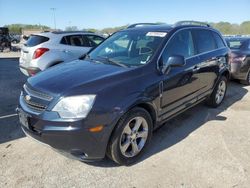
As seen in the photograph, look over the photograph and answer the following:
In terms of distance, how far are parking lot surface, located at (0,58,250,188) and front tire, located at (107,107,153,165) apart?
0.15m

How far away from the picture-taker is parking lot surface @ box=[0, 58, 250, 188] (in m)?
2.97

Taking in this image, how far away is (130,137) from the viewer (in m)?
3.29

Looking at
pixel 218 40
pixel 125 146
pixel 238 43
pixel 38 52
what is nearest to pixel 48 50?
pixel 38 52

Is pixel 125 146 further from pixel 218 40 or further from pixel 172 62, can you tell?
pixel 218 40

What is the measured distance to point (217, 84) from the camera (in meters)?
5.45

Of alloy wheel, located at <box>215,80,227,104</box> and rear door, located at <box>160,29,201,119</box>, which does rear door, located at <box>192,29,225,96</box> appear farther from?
alloy wheel, located at <box>215,80,227,104</box>

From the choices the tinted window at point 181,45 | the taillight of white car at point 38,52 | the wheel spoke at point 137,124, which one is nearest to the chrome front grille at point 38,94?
the wheel spoke at point 137,124

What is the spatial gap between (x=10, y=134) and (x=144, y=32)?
110 inches

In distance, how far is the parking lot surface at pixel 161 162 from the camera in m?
2.97

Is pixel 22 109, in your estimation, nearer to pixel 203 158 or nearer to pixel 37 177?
pixel 37 177

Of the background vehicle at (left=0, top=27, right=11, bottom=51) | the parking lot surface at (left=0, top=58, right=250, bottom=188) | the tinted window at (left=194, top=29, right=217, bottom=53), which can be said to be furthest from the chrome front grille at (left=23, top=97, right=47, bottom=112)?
the background vehicle at (left=0, top=27, right=11, bottom=51)

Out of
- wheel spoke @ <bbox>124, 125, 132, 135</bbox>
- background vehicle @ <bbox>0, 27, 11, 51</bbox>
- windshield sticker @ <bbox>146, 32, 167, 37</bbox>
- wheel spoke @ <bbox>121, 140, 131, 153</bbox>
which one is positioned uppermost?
windshield sticker @ <bbox>146, 32, 167, 37</bbox>

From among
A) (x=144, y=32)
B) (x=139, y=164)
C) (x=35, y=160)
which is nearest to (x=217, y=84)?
(x=144, y=32)

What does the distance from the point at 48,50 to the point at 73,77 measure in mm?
4249
